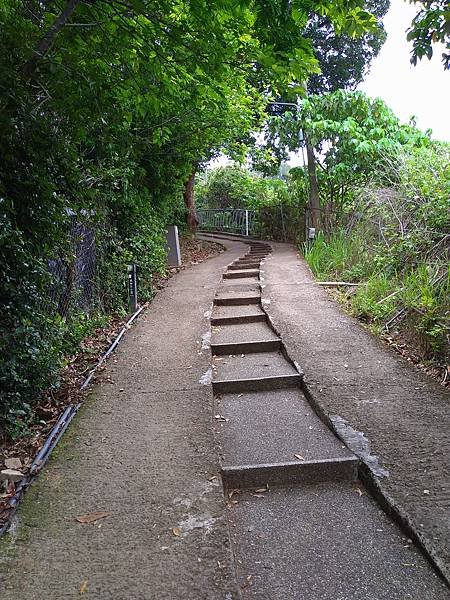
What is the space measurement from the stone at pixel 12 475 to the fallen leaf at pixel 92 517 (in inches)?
24.6

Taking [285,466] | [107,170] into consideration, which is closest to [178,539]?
[285,466]

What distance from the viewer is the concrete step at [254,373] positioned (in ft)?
14.1

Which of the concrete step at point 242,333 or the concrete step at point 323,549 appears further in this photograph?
the concrete step at point 242,333

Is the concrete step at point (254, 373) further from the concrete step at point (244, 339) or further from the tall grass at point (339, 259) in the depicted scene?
the tall grass at point (339, 259)

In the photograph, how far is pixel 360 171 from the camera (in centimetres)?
1050

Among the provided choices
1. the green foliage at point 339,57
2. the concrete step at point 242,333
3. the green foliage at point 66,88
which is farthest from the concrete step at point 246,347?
the green foliage at point 339,57

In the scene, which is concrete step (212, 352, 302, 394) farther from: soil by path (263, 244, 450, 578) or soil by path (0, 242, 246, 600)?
soil by path (0, 242, 246, 600)

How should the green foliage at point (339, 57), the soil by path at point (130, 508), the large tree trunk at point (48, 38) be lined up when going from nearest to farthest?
the soil by path at point (130, 508)
the large tree trunk at point (48, 38)
the green foliage at point (339, 57)

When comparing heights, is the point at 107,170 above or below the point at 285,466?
above

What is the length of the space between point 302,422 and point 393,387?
95 centimetres

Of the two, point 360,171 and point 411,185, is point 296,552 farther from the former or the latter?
point 360,171

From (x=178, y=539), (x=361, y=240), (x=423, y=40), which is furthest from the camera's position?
(x=361, y=240)

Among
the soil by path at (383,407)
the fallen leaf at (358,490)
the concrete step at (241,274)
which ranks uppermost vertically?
Result: the concrete step at (241,274)

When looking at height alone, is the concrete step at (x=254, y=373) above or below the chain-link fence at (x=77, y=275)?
below
